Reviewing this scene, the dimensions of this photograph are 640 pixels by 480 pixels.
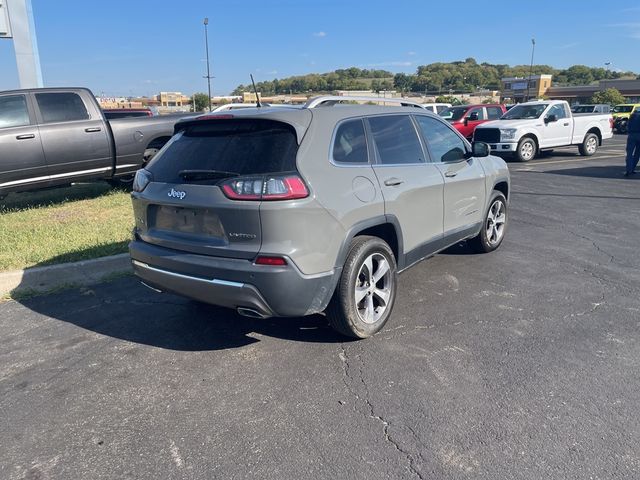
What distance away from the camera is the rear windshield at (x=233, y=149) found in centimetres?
345

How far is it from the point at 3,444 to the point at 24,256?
3377 millimetres

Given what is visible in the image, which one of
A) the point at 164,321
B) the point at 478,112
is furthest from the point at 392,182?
the point at 478,112

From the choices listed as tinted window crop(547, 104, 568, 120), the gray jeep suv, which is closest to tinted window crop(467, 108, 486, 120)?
tinted window crop(547, 104, 568, 120)

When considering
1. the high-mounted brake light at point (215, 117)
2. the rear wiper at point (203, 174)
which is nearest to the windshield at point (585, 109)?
the high-mounted brake light at point (215, 117)

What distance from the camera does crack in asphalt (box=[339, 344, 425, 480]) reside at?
2.65 metres

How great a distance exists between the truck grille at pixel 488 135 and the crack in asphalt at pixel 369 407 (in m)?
14.1

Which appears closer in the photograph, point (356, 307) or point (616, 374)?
point (616, 374)

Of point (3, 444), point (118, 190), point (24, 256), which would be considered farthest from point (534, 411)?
point (118, 190)

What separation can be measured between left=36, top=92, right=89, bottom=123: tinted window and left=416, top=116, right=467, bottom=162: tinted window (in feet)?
20.8

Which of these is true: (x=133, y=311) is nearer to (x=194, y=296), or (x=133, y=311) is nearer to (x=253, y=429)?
(x=194, y=296)

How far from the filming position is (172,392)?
3.34m

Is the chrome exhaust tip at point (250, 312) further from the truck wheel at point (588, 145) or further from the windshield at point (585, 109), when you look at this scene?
the windshield at point (585, 109)

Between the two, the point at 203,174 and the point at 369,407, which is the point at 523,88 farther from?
the point at 369,407

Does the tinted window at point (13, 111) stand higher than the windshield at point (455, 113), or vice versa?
the tinted window at point (13, 111)
